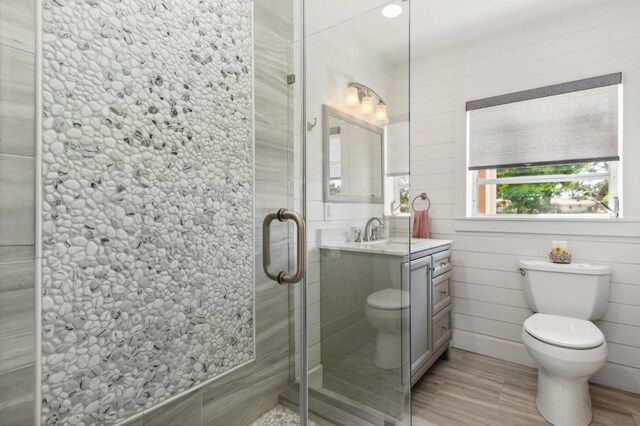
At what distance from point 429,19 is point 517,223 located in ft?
5.10

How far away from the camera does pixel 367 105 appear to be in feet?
4.55

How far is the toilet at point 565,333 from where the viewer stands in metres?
1.59

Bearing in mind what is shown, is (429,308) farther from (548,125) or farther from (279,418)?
(548,125)

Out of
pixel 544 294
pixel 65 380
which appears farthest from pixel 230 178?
pixel 544 294

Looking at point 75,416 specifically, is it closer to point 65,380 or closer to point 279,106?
point 65,380

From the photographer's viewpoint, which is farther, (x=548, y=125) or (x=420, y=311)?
(x=548, y=125)

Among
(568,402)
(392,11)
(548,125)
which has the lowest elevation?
(568,402)

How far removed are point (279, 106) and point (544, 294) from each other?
6.56 feet

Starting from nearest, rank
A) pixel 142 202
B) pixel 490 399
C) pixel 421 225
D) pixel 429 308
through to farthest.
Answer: pixel 142 202 < pixel 490 399 < pixel 429 308 < pixel 421 225

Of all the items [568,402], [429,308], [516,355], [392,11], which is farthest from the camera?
[516,355]

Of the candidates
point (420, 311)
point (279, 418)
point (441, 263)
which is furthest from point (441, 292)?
point (279, 418)

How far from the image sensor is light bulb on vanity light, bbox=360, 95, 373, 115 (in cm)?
137

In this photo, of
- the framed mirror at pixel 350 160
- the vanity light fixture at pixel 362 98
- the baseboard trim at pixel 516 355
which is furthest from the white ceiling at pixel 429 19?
the baseboard trim at pixel 516 355

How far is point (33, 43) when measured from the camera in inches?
34.8
